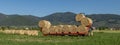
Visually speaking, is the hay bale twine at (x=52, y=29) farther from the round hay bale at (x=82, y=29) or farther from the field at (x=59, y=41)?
the field at (x=59, y=41)

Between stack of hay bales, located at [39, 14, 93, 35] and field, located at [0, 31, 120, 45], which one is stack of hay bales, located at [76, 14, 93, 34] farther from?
field, located at [0, 31, 120, 45]

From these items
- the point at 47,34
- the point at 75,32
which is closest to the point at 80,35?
the point at 75,32

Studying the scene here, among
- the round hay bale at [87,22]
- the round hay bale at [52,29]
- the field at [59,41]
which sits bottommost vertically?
the field at [59,41]

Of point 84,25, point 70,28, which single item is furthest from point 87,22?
point 70,28

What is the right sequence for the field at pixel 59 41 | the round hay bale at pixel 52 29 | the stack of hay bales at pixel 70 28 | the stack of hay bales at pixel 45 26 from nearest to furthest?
the field at pixel 59 41
the stack of hay bales at pixel 70 28
the round hay bale at pixel 52 29
the stack of hay bales at pixel 45 26

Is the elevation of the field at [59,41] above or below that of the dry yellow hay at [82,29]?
below

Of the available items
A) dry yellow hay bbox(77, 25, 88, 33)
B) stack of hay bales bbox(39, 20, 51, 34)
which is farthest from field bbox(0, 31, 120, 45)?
stack of hay bales bbox(39, 20, 51, 34)

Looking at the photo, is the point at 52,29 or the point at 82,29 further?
the point at 52,29

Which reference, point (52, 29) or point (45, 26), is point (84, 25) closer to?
point (52, 29)

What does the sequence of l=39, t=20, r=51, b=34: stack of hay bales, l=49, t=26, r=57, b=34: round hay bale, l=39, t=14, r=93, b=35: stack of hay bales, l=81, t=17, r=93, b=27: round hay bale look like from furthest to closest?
l=39, t=20, r=51, b=34: stack of hay bales < l=49, t=26, r=57, b=34: round hay bale < l=39, t=14, r=93, b=35: stack of hay bales < l=81, t=17, r=93, b=27: round hay bale

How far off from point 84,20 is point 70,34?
196 cm

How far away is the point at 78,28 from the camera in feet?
117

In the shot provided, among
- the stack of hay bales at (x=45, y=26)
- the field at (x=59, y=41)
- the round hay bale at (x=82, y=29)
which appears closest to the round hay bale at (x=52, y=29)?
the stack of hay bales at (x=45, y=26)

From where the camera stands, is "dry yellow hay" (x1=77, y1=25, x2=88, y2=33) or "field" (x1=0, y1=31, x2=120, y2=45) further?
"dry yellow hay" (x1=77, y1=25, x2=88, y2=33)
